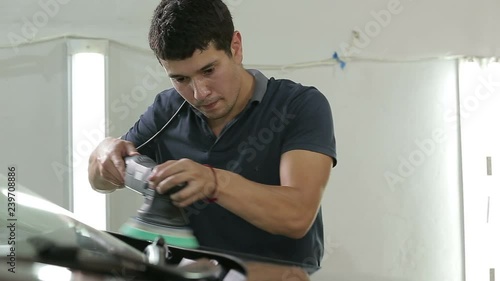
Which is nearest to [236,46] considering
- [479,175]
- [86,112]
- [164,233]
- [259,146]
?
[259,146]

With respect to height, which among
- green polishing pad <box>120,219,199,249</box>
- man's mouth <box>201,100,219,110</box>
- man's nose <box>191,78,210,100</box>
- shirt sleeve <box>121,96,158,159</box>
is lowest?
green polishing pad <box>120,219,199,249</box>

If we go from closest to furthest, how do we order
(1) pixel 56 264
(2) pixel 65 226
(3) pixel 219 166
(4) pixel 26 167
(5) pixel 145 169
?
(1) pixel 56 264, (2) pixel 65 226, (5) pixel 145 169, (3) pixel 219 166, (4) pixel 26 167

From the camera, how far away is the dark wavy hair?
1.28 m

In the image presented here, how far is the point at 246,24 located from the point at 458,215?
1.19 meters

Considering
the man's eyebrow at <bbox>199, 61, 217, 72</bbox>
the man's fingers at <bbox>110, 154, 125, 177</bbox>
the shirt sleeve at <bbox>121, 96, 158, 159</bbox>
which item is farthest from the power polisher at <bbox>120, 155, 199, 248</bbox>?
the shirt sleeve at <bbox>121, 96, 158, 159</bbox>

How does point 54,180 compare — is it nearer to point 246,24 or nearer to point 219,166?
point 246,24

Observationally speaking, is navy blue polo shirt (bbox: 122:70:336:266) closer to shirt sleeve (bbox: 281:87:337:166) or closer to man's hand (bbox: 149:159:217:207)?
shirt sleeve (bbox: 281:87:337:166)

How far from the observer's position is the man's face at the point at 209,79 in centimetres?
130

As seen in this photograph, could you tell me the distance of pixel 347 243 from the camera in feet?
8.73

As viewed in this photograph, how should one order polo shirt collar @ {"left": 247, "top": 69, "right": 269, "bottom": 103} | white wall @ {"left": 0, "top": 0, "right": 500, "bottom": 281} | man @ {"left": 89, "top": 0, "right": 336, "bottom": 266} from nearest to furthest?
man @ {"left": 89, "top": 0, "right": 336, "bottom": 266} < polo shirt collar @ {"left": 247, "top": 69, "right": 269, "bottom": 103} < white wall @ {"left": 0, "top": 0, "right": 500, "bottom": 281}

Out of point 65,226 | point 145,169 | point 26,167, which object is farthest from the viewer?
point 26,167

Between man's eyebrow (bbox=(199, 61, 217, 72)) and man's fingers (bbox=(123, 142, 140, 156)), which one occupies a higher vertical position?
man's eyebrow (bbox=(199, 61, 217, 72))

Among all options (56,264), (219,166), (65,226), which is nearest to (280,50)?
(219,166)

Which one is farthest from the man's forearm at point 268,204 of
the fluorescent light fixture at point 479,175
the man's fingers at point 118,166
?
the fluorescent light fixture at point 479,175
